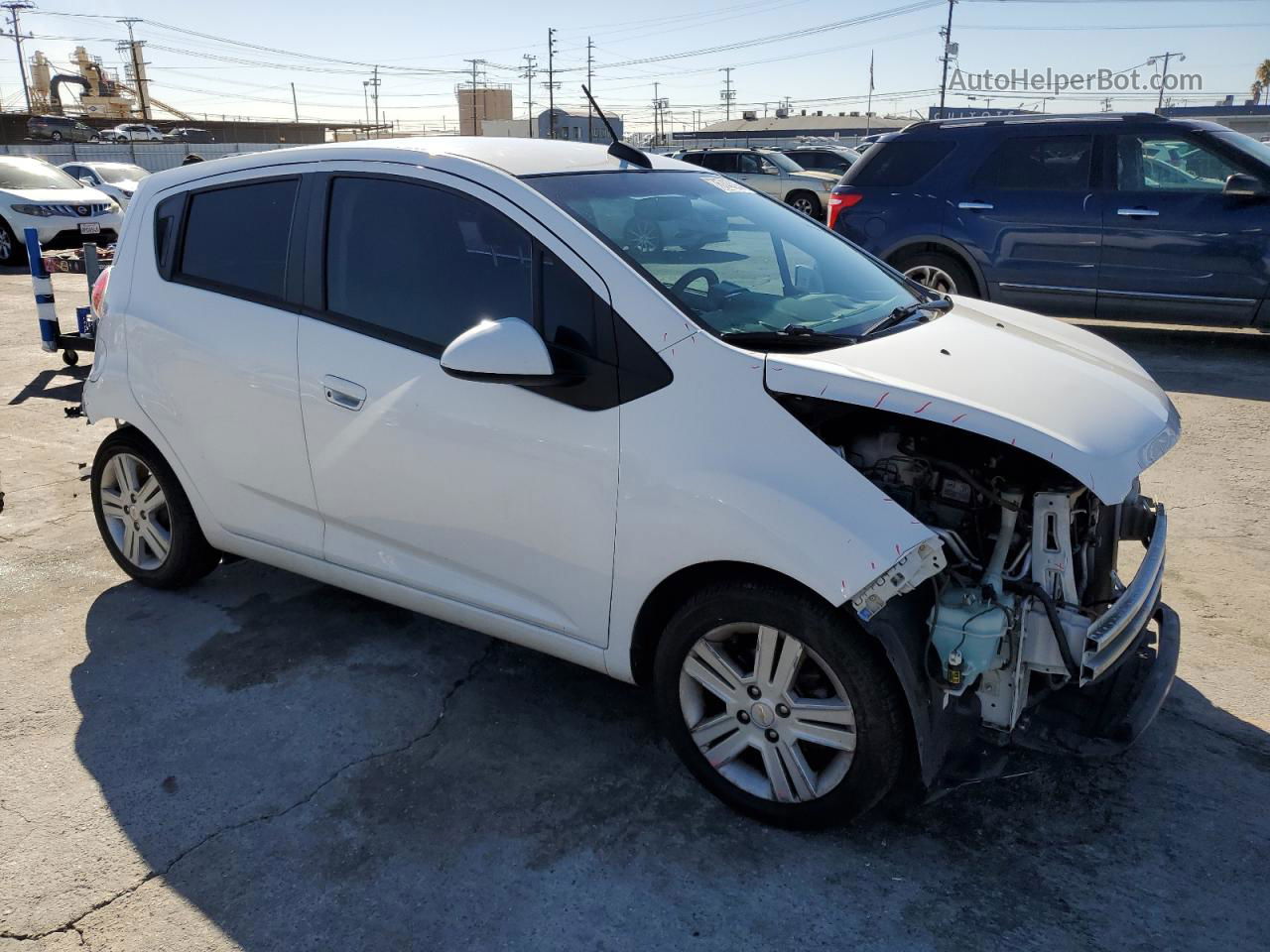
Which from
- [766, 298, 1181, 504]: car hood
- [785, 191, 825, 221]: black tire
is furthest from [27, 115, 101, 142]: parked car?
[766, 298, 1181, 504]: car hood

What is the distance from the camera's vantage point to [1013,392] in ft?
8.57

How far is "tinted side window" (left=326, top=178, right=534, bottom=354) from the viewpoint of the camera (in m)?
3.01

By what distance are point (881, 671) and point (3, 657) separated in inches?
129

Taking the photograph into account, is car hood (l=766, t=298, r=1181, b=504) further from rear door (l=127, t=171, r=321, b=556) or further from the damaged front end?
rear door (l=127, t=171, r=321, b=556)

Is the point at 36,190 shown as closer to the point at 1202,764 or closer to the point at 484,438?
the point at 484,438

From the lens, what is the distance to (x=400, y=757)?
10.3ft

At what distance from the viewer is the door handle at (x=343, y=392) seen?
10.5 ft

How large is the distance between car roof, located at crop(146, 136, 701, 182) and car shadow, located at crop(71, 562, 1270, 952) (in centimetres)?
178

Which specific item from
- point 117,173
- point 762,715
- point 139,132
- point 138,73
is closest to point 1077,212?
point 762,715

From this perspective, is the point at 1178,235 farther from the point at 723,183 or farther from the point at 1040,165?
the point at 723,183

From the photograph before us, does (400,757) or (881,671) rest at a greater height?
(881,671)

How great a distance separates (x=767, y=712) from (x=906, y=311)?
1.47 metres

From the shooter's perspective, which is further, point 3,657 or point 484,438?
point 3,657

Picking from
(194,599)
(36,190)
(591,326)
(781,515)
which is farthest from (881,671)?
(36,190)
